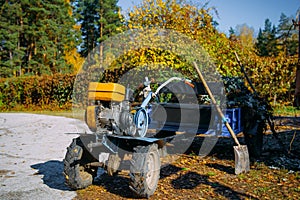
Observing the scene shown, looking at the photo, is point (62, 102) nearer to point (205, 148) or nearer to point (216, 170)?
point (205, 148)

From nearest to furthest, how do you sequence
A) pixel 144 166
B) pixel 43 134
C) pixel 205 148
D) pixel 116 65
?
pixel 144 166
pixel 205 148
pixel 43 134
pixel 116 65

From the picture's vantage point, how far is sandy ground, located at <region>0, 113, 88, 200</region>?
171 inches

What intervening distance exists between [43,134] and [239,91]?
248 inches

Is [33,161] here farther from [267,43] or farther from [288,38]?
[267,43]

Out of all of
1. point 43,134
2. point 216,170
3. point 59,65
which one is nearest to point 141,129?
point 216,170

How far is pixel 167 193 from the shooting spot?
419 centimetres

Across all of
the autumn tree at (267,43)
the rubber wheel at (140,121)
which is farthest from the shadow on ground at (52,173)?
the autumn tree at (267,43)

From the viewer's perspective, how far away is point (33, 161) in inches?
243

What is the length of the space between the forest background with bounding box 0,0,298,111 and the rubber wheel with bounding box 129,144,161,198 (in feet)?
9.73

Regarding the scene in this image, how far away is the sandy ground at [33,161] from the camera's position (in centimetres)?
433

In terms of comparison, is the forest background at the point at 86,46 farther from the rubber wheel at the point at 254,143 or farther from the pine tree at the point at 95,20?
the rubber wheel at the point at 254,143

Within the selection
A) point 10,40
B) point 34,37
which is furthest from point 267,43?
point 10,40

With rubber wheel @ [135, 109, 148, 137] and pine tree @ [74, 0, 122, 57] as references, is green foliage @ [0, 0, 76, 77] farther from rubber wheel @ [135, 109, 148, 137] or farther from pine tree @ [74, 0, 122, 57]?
rubber wheel @ [135, 109, 148, 137]

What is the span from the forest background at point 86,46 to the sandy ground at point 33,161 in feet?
14.2
